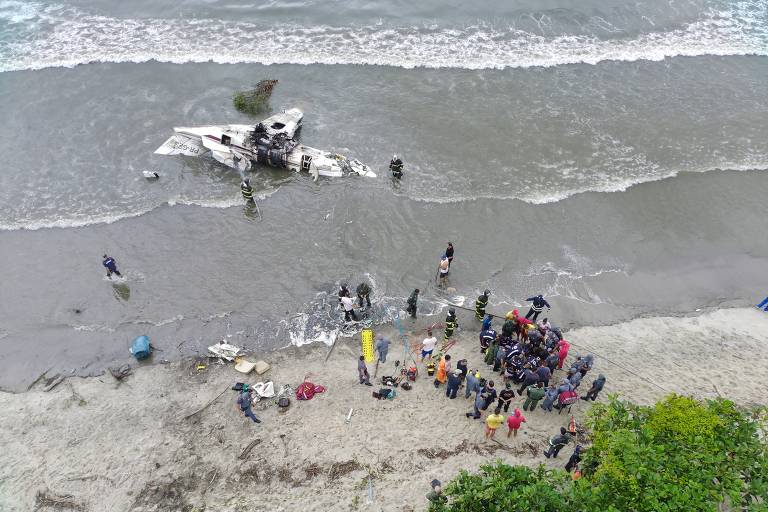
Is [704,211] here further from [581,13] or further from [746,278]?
[581,13]

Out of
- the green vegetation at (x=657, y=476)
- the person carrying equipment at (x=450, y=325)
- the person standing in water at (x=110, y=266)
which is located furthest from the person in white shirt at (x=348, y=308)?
the person standing in water at (x=110, y=266)

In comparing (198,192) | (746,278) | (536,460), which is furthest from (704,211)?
(198,192)

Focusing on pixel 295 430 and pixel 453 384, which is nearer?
pixel 295 430

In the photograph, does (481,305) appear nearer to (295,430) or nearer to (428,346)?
(428,346)

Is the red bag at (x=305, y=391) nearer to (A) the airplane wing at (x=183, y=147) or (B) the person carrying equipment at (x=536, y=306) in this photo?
(B) the person carrying equipment at (x=536, y=306)

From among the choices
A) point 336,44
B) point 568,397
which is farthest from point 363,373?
point 336,44

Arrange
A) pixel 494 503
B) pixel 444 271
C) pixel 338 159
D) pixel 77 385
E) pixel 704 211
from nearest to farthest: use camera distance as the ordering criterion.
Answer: pixel 494 503
pixel 77 385
pixel 444 271
pixel 704 211
pixel 338 159

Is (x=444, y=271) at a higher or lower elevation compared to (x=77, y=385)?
higher
